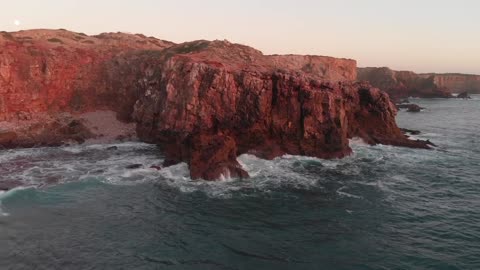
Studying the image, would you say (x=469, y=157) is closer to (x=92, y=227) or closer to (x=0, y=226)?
(x=92, y=227)

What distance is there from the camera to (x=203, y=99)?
1725 inches

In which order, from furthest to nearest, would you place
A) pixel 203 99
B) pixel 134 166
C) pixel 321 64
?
1. pixel 321 64
2. pixel 203 99
3. pixel 134 166

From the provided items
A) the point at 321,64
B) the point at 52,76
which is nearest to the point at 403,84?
the point at 321,64

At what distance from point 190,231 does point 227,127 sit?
18.9m

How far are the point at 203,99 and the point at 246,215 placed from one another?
17.6 metres

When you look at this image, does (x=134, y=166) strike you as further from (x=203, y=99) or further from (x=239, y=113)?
(x=239, y=113)

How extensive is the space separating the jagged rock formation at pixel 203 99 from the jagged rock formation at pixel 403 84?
102 meters

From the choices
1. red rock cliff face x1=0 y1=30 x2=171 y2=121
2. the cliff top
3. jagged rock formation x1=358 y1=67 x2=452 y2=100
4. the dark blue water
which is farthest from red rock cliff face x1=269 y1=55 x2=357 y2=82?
the dark blue water

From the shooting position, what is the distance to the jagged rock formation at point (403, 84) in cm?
15350

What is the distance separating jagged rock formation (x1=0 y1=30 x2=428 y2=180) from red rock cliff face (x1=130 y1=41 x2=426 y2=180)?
0.12m

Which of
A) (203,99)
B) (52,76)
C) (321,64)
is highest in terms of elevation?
(321,64)

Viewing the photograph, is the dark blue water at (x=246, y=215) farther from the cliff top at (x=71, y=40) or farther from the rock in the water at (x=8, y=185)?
the cliff top at (x=71, y=40)

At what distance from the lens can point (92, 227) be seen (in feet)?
91.7

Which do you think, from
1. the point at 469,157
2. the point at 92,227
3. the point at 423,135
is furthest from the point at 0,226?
the point at 423,135
